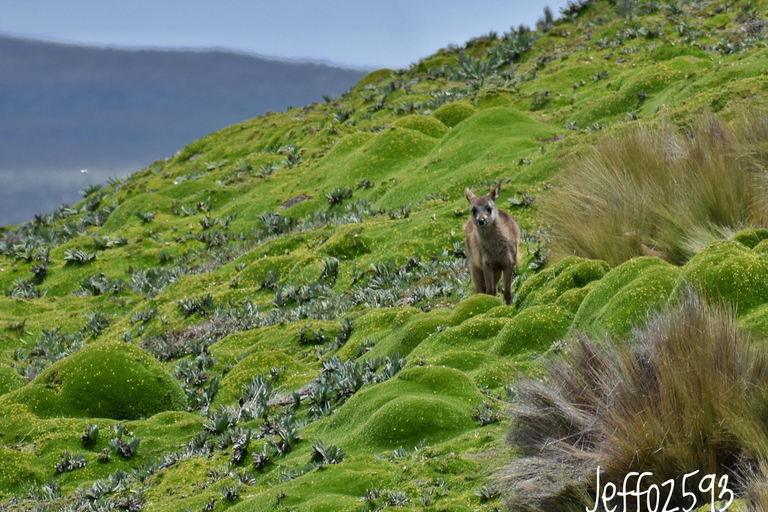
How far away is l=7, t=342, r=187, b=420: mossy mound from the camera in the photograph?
11.1 metres

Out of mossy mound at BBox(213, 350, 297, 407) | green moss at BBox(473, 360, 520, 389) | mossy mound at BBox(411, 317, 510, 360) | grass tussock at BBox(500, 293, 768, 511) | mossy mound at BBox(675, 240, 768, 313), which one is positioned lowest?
mossy mound at BBox(213, 350, 297, 407)

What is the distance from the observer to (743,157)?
10.8 m

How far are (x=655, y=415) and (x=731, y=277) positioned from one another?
2.14m

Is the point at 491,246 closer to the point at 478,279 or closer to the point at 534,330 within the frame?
the point at 478,279

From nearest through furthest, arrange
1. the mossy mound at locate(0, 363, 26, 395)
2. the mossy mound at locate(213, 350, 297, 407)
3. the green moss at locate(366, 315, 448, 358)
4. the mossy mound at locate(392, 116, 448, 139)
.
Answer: the green moss at locate(366, 315, 448, 358), the mossy mound at locate(213, 350, 297, 407), the mossy mound at locate(0, 363, 26, 395), the mossy mound at locate(392, 116, 448, 139)

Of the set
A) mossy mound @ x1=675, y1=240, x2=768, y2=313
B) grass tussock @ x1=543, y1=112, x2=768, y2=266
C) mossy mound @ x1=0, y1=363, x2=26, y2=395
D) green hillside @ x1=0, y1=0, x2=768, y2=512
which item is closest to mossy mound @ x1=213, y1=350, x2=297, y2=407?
green hillside @ x1=0, y1=0, x2=768, y2=512

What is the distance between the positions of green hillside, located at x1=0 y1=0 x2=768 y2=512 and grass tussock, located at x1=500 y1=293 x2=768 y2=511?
47 cm

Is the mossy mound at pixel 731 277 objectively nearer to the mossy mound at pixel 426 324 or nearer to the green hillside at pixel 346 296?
the green hillside at pixel 346 296

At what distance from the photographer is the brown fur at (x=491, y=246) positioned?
11.9m

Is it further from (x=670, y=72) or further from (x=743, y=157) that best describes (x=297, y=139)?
(x=743, y=157)

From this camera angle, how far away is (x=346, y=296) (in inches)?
617

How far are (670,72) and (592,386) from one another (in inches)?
819

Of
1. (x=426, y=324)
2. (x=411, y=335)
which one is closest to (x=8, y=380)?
(x=411, y=335)

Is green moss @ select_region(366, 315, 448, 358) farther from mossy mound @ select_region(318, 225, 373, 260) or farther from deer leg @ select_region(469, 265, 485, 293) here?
mossy mound @ select_region(318, 225, 373, 260)
